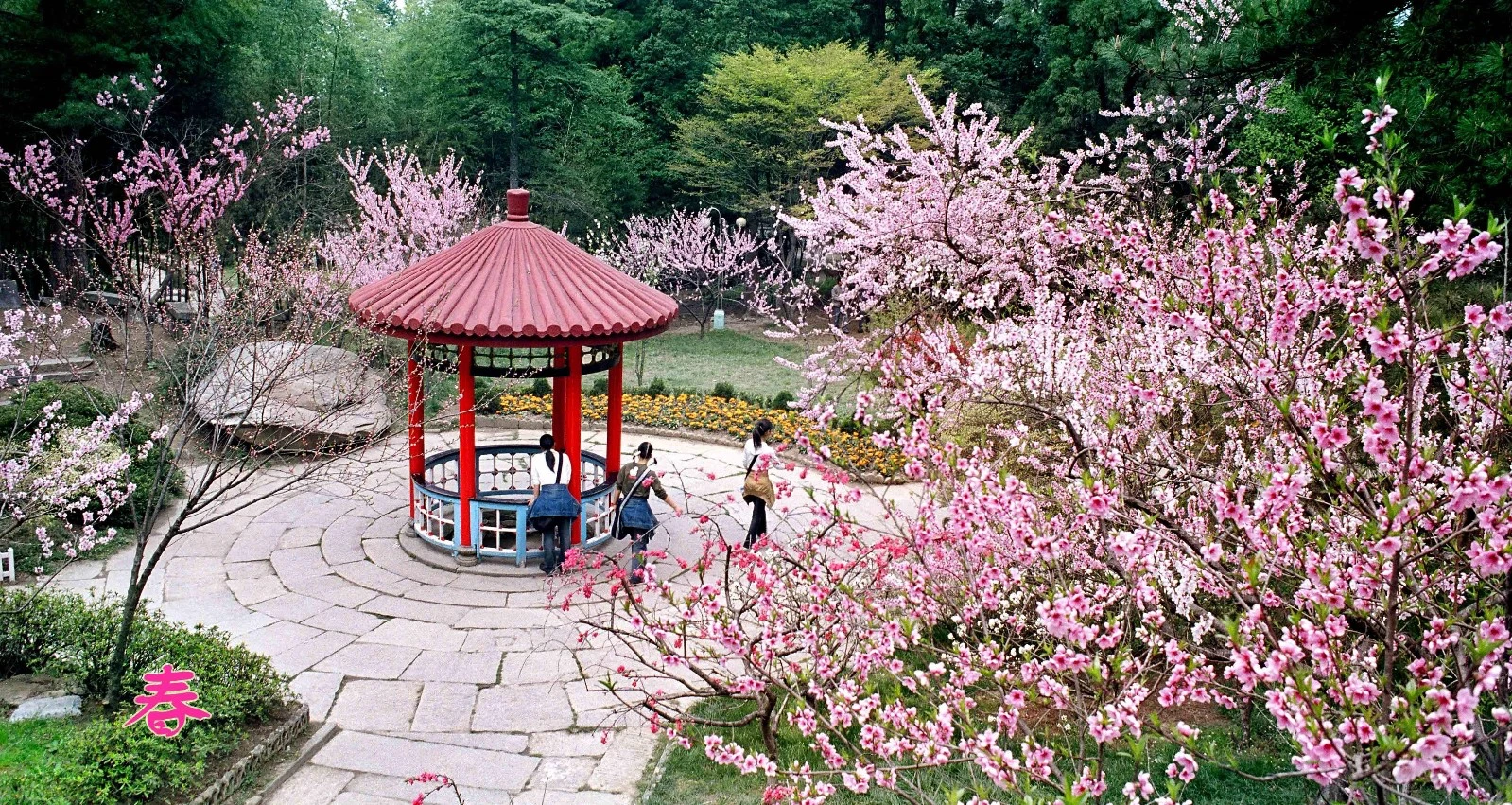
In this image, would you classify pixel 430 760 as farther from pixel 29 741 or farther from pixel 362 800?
pixel 29 741

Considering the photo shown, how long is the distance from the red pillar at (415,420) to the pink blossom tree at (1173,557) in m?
2.48

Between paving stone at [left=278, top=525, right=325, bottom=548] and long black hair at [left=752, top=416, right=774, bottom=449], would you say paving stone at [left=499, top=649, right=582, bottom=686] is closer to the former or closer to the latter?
long black hair at [left=752, top=416, right=774, bottom=449]

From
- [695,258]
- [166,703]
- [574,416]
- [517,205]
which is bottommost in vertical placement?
[166,703]

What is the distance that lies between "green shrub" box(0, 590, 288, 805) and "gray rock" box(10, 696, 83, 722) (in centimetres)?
11

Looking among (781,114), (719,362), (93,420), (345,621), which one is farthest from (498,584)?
(781,114)

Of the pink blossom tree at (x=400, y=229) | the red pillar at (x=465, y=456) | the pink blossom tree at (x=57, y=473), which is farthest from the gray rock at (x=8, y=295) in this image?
the red pillar at (x=465, y=456)

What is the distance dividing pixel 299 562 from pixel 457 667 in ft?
8.34

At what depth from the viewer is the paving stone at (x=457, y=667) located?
22.7ft

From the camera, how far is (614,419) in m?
9.60

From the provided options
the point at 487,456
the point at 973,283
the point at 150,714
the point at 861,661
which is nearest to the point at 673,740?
the point at 861,661

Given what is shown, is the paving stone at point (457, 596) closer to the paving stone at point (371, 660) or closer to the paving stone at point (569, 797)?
the paving stone at point (371, 660)

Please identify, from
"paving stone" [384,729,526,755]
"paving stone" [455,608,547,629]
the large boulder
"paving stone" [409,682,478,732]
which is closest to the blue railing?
"paving stone" [455,608,547,629]

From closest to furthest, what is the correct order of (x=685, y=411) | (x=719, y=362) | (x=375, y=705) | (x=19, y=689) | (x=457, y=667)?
(x=19, y=689) < (x=375, y=705) < (x=457, y=667) < (x=685, y=411) < (x=719, y=362)

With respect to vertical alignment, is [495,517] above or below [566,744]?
above
